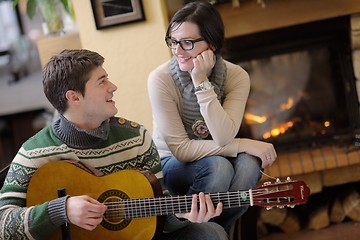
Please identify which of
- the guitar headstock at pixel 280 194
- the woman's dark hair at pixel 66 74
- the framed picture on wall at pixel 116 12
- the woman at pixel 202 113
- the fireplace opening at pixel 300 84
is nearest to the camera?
the guitar headstock at pixel 280 194

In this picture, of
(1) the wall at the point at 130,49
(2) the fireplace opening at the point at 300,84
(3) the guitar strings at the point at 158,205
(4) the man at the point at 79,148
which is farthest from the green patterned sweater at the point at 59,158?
(2) the fireplace opening at the point at 300,84

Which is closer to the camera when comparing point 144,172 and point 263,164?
point 144,172

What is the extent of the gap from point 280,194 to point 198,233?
0.30 meters

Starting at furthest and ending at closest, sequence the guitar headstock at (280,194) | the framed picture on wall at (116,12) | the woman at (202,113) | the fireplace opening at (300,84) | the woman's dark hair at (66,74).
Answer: the fireplace opening at (300,84) < the framed picture on wall at (116,12) < the woman at (202,113) < the woman's dark hair at (66,74) < the guitar headstock at (280,194)

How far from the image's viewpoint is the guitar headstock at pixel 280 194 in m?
1.72

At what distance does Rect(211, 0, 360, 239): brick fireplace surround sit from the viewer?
2.80 m

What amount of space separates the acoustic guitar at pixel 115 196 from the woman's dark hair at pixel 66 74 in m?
0.19

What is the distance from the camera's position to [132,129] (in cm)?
195

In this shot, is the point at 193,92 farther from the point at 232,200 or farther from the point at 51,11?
the point at 51,11

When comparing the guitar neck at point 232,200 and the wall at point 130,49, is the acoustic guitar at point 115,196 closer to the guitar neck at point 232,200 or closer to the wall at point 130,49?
the guitar neck at point 232,200

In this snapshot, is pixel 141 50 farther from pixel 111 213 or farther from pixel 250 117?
pixel 111 213

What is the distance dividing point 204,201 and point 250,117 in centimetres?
150

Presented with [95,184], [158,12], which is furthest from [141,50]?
[95,184]

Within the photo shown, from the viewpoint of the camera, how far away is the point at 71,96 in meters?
1.86
